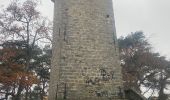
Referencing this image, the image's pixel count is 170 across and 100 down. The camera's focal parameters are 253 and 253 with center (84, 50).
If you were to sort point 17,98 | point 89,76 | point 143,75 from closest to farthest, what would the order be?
1. point 89,76
2. point 17,98
3. point 143,75

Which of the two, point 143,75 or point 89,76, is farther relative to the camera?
point 143,75

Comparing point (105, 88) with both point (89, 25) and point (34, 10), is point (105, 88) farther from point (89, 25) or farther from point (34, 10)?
point (34, 10)

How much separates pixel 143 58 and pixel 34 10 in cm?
1200

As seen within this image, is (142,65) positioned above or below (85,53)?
above

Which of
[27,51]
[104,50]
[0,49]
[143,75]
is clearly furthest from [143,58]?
[104,50]

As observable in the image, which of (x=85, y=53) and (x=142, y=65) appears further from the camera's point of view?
(x=142, y=65)

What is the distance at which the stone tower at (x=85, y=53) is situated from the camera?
1009 cm

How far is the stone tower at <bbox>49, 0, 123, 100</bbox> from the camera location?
10.1 meters

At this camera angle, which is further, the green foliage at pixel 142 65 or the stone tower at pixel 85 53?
the green foliage at pixel 142 65

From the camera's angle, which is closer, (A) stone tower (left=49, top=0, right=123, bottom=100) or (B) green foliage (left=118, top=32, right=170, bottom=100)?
(A) stone tower (left=49, top=0, right=123, bottom=100)

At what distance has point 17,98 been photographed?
19.6 metres

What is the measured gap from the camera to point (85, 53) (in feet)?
35.0

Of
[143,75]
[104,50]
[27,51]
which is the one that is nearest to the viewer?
[104,50]

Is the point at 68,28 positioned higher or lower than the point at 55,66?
higher
